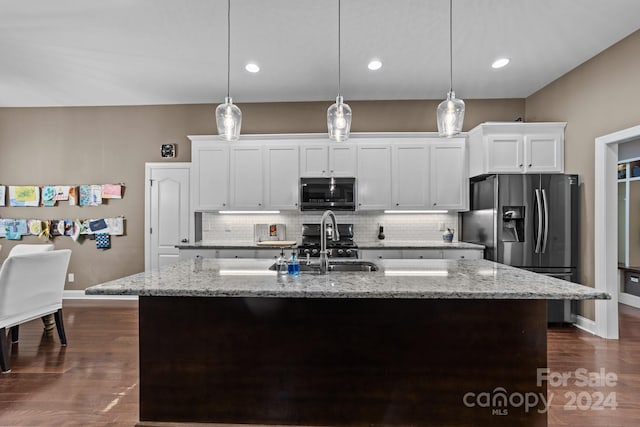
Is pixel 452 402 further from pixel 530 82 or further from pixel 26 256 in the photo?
pixel 530 82

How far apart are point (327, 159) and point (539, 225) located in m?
2.63

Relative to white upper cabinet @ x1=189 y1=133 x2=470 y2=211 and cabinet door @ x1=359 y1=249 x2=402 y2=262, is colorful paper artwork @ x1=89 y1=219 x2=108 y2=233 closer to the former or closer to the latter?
white upper cabinet @ x1=189 y1=133 x2=470 y2=211

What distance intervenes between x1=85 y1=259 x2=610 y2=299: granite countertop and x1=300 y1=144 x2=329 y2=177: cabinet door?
2.57 metres

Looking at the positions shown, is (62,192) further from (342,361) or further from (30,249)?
(342,361)

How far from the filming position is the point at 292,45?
11.0 ft

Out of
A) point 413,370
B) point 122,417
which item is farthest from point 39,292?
point 413,370

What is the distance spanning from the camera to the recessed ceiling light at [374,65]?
12.2 feet

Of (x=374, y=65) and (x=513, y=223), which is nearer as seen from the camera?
(x=374, y=65)

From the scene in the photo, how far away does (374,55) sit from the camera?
11.7 feet

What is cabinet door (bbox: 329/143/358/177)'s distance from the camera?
454 cm

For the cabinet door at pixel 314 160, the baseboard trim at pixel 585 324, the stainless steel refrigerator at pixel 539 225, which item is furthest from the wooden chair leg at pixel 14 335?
the baseboard trim at pixel 585 324

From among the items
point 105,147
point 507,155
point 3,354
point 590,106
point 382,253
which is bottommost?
point 3,354

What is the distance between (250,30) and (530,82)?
351 cm

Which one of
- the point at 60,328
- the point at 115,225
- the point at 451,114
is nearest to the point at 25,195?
the point at 115,225
